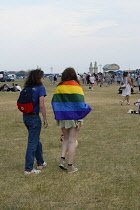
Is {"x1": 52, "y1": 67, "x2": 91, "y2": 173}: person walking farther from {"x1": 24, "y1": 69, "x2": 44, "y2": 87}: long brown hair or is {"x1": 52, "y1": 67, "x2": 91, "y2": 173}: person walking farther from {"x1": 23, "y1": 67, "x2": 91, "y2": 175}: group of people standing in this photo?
{"x1": 24, "y1": 69, "x2": 44, "y2": 87}: long brown hair

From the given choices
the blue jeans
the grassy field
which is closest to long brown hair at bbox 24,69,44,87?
the blue jeans

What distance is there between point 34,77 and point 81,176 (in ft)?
5.86

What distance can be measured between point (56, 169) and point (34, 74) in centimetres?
173

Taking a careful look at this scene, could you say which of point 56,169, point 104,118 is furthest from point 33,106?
point 104,118

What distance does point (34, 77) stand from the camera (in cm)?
675

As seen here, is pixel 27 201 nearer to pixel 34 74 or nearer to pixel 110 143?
pixel 34 74

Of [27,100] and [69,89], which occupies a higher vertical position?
[69,89]

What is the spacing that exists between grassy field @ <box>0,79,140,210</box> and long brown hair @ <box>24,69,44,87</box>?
1.52 meters

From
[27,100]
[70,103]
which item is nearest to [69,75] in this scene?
[70,103]

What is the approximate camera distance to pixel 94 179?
6.55 meters

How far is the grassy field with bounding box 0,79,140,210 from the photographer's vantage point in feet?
17.7

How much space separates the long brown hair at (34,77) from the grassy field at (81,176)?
1523 millimetres

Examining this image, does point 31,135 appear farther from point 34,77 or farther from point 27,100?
point 34,77

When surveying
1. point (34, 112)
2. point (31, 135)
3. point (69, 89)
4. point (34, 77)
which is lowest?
point (31, 135)
